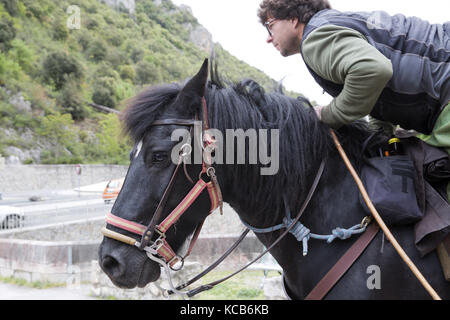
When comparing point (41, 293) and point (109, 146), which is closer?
point (41, 293)

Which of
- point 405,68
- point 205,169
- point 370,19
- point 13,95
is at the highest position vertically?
point 370,19

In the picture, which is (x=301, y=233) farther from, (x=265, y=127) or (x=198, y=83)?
(x=198, y=83)

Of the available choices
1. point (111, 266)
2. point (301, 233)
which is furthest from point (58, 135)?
point (301, 233)

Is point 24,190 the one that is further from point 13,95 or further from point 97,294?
point 97,294

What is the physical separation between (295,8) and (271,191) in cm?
112

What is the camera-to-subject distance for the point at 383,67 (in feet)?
5.38

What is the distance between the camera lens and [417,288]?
173cm

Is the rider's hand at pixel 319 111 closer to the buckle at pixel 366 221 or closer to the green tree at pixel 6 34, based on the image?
the buckle at pixel 366 221

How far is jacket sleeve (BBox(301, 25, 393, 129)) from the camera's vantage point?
1656mm

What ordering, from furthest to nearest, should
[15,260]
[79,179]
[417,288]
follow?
[79,179] → [15,260] → [417,288]

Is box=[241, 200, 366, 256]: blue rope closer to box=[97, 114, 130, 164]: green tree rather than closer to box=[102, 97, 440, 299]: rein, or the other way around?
box=[102, 97, 440, 299]: rein

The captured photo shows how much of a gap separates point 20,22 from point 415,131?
5349 cm

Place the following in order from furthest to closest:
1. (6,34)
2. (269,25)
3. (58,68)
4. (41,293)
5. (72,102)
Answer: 1. (58,68)
2. (6,34)
3. (72,102)
4. (41,293)
5. (269,25)
